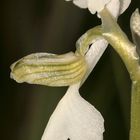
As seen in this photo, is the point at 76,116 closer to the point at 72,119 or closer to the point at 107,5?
the point at 72,119

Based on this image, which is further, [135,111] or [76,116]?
[76,116]

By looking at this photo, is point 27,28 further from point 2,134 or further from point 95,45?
point 95,45

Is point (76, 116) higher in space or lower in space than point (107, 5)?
lower

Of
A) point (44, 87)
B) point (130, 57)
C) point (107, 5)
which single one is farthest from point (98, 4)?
point (44, 87)

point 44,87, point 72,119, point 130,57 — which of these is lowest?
point 44,87

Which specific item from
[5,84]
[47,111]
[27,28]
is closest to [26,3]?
[27,28]

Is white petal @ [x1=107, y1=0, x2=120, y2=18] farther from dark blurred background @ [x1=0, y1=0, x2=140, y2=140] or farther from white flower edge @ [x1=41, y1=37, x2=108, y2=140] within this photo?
dark blurred background @ [x1=0, y1=0, x2=140, y2=140]

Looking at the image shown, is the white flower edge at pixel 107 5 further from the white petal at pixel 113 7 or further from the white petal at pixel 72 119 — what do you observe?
the white petal at pixel 72 119
